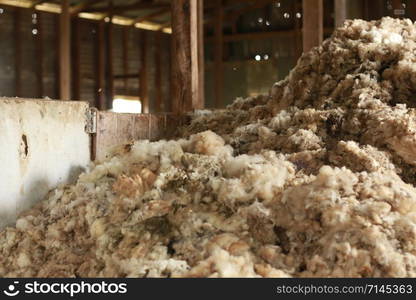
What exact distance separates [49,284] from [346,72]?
5.66 feet

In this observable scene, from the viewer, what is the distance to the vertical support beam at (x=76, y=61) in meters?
9.32

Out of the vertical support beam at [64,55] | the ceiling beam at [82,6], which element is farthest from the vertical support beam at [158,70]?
the vertical support beam at [64,55]

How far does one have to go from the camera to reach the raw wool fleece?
1.91m

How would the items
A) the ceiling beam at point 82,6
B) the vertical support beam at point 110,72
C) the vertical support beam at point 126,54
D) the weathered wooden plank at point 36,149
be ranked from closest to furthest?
the weathered wooden plank at point 36,149
the ceiling beam at point 82,6
the vertical support beam at point 110,72
the vertical support beam at point 126,54

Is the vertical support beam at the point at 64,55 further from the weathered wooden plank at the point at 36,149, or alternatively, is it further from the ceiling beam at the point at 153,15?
the weathered wooden plank at the point at 36,149

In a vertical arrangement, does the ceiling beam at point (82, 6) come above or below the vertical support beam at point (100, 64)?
above

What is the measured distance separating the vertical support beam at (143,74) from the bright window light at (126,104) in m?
0.13

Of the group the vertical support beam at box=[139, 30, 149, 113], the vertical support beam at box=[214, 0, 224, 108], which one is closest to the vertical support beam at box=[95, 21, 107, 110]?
the vertical support beam at box=[139, 30, 149, 113]

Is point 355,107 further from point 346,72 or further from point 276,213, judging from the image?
point 276,213

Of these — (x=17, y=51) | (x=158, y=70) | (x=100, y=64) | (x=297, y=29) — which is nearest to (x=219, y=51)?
(x=158, y=70)

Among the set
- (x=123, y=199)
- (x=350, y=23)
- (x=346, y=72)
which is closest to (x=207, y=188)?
(x=123, y=199)

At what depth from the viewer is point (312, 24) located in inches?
140

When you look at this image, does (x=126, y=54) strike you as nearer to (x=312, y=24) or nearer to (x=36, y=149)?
(x=312, y=24)

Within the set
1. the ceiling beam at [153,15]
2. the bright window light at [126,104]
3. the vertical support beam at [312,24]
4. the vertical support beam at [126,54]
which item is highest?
the ceiling beam at [153,15]
